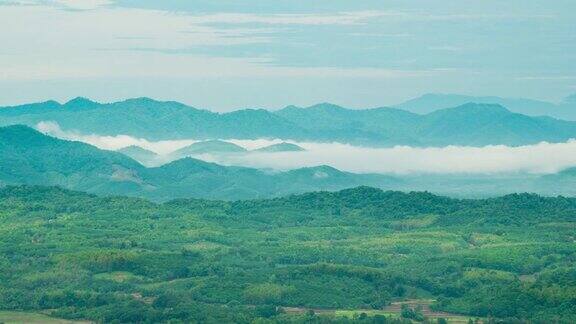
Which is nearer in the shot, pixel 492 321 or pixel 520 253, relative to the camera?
pixel 492 321

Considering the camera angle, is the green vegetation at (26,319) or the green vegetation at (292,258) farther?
the green vegetation at (292,258)

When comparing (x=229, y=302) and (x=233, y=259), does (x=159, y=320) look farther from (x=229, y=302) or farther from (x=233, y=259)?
(x=233, y=259)

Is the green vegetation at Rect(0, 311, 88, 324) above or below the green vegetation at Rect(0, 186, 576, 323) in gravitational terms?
below

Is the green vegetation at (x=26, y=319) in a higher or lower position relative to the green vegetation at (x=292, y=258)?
lower

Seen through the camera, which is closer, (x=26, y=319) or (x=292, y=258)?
(x=26, y=319)

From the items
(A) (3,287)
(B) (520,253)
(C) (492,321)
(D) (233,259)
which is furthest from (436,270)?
(A) (3,287)

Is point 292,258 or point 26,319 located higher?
point 292,258

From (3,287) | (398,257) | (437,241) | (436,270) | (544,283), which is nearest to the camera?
(544,283)

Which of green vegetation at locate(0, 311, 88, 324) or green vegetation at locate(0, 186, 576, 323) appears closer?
green vegetation at locate(0, 311, 88, 324)
